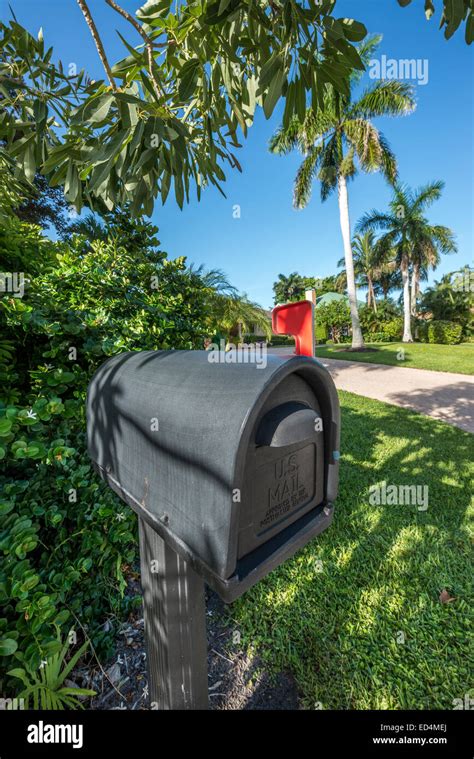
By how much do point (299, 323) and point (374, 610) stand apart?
196 cm

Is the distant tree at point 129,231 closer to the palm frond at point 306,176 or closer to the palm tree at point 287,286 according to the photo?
the palm frond at point 306,176

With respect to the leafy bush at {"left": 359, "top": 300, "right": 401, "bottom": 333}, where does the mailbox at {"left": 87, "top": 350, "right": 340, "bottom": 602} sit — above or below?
below

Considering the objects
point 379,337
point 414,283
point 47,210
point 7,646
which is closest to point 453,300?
point 414,283

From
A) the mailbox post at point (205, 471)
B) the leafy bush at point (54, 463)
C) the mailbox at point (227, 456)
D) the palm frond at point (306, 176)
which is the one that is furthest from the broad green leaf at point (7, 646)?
the palm frond at point (306, 176)

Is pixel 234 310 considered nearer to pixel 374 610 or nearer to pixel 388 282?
pixel 374 610

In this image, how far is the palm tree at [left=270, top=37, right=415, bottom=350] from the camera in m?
12.8

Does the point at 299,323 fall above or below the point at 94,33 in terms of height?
below

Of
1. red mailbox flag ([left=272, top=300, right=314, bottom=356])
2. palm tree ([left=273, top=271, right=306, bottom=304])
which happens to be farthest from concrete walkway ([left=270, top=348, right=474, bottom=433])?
palm tree ([left=273, top=271, right=306, bottom=304])

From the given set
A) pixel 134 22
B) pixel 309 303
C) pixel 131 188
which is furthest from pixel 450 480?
pixel 134 22

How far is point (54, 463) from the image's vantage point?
5.06 feet

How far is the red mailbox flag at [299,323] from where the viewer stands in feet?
3.61

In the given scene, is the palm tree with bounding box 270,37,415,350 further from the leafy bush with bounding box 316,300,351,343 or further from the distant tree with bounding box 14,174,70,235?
the leafy bush with bounding box 316,300,351,343
